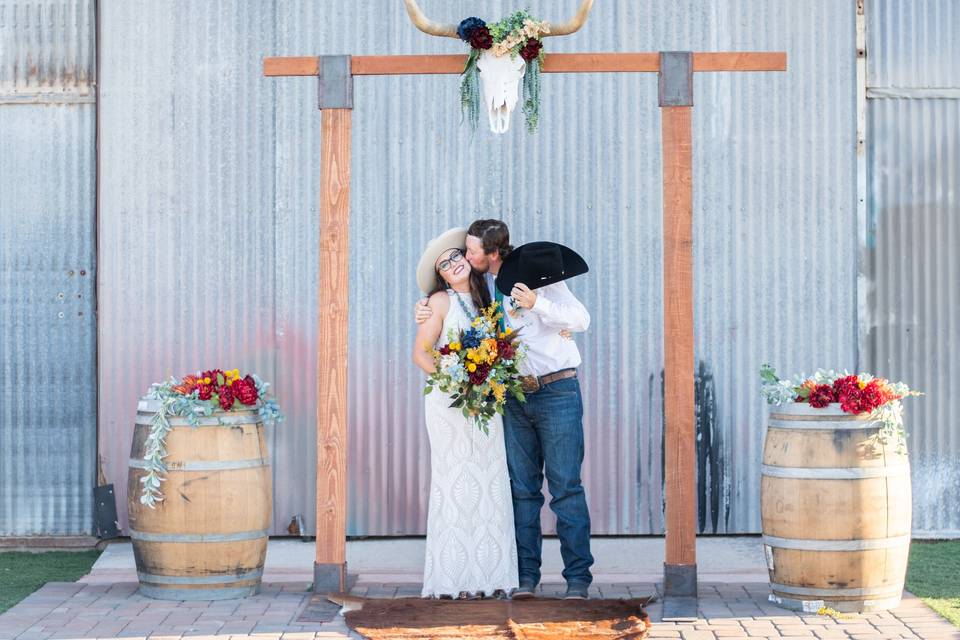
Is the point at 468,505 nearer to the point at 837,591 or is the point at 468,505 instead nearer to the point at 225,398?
the point at 225,398

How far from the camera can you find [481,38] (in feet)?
18.5

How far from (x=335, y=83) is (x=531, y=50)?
1.01 metres

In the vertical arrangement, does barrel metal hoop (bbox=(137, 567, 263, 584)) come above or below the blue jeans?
below

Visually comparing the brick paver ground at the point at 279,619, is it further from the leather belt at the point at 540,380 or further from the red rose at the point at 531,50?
the red rose at the point at 531,50

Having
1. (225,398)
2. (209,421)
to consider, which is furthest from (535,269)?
(209,421)

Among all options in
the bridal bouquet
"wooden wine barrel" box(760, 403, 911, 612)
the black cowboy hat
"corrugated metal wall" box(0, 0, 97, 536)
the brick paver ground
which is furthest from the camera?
"corrugated metal wall" box(0, 0, 97, 536)

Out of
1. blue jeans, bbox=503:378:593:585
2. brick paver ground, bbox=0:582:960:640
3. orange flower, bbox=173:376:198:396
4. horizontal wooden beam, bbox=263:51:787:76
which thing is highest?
horizontal wooden beam, bbox=263:51:787:76

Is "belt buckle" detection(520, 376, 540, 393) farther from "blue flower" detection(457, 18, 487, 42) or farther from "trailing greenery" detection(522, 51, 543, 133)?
"blue flower" detection(457, 18, 487, 42)

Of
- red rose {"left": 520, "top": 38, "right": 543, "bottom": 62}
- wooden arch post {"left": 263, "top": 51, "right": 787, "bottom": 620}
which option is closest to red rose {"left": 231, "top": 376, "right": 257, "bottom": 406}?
wooden arch post {"left": 263, "top": 51, "right": 787, "bottom": 620}

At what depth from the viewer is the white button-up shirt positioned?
5668mm

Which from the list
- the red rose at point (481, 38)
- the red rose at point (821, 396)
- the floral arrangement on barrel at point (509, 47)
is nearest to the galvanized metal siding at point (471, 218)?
the floral arrangement on barrel at point (509, 47)

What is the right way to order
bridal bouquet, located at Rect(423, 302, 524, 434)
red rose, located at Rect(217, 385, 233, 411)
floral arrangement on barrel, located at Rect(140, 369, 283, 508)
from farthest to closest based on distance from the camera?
1. red rose, located at Rect(217, 385, 233, 411)
2. floral arrangement on barrel, located at Rect(140, 369, 283, 508)
3. bridal bouquet, located at Rect(423, 302, 524, 434)

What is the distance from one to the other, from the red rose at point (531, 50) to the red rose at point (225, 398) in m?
2.22

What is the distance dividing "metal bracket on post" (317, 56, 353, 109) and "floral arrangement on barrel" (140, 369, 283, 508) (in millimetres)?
1465
